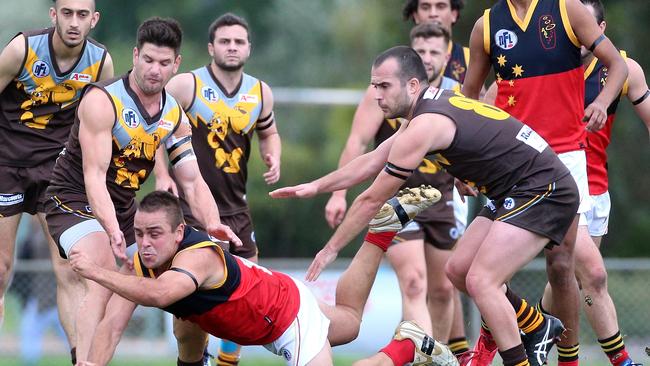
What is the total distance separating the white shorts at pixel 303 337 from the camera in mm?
6590

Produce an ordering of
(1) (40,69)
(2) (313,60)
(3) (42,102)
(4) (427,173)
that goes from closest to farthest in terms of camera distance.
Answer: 1. (1) (40,69)
2. (3) (42,102)
3. (4) (427,173)
4. (2) (313,60)

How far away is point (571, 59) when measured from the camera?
6996 mm

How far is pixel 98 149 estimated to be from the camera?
6594mm

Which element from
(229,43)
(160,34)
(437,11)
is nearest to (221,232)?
(160,34)

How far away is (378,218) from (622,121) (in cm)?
1059

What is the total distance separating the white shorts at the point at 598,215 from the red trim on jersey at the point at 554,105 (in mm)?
880

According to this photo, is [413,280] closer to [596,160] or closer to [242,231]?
[242,231]

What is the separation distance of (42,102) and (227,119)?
4.58ft

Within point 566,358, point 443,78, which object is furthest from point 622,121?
point 566,358

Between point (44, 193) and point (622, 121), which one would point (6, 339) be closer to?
point (44, 193)

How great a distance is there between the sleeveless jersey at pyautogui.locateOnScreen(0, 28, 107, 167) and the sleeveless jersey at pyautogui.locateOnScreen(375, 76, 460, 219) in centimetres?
227

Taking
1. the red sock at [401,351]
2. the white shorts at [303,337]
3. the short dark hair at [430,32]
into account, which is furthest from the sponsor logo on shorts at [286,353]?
the short dark hair at [430,32]

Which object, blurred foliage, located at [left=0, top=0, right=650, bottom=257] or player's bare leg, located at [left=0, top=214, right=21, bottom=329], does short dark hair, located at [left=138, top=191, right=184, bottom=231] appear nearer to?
player's bare leg, located at [left=0, top=214, right=21, bottom=329]

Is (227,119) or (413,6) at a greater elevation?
(413,6)
